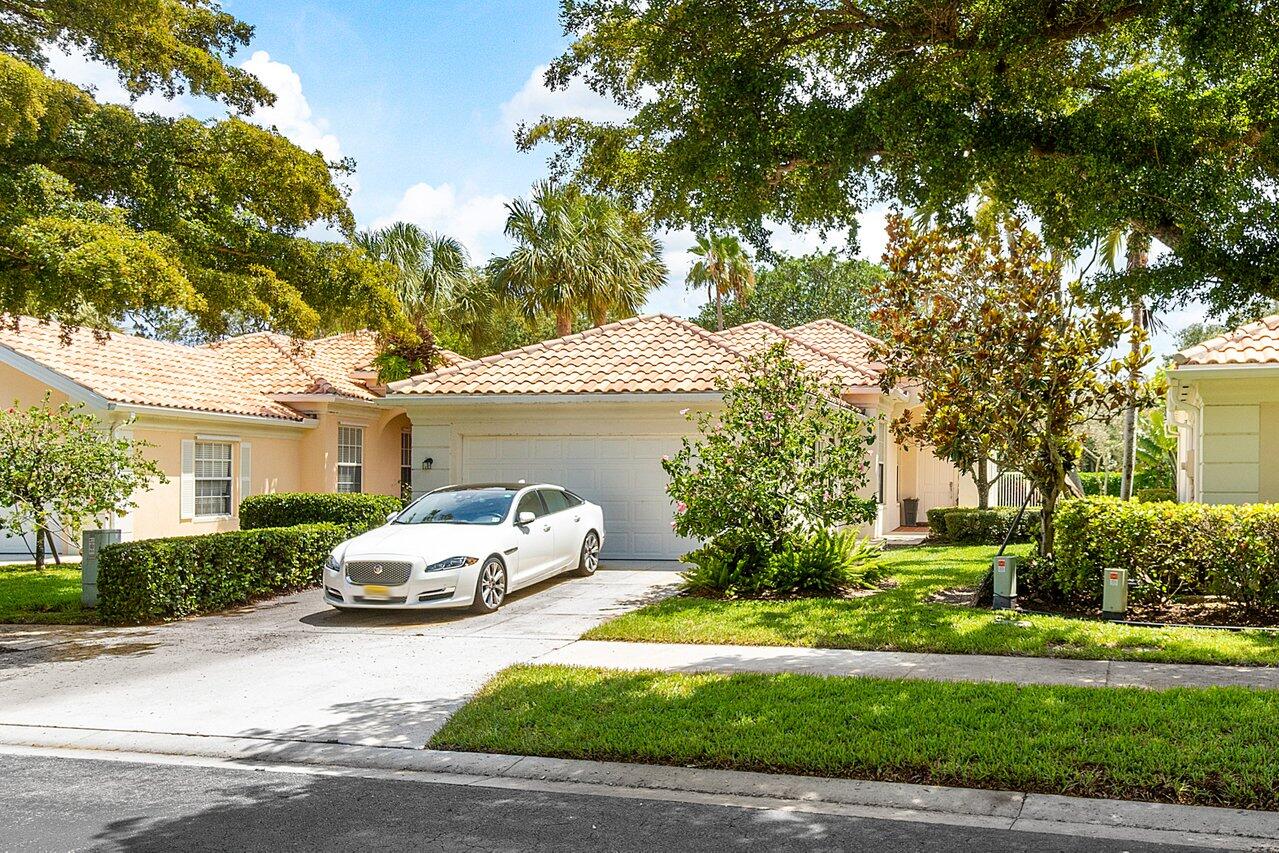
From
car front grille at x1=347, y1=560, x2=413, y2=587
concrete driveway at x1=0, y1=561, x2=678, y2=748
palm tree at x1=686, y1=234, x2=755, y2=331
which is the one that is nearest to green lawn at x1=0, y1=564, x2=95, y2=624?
concrete driveway at x1=0, y1=561, x2=678, y2=748

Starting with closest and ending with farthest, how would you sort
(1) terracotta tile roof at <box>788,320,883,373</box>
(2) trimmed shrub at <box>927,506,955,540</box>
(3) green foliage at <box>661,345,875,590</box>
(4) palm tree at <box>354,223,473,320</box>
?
1. (3) green foliage at <box>661,345,875,590</box>
2. (2) trimmed shrub at <box>927,506,955,540</box>
3. (1) terracotta tile roof at <box>788,320,883,373</box>
4. (4) palm tree at <box>354,223,473,320</box>

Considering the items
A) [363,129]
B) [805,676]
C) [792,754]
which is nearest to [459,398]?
[363,129]

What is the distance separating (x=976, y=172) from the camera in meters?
8.70

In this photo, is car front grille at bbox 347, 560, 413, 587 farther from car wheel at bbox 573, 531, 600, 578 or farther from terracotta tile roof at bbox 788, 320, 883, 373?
terracotta tile roof at bbox 788, 320, 883, 373

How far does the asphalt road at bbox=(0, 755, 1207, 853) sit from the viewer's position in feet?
16.5

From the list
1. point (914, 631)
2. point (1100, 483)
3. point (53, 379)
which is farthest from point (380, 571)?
point (1100, 483)

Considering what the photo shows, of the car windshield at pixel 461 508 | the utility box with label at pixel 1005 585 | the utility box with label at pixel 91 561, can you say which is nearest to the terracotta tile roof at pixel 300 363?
the car windshield at pixel 461 508

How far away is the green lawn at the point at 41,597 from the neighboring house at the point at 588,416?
18.6 ft

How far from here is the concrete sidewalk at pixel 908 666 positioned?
25.9 feet

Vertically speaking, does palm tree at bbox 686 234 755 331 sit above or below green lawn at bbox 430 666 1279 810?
above

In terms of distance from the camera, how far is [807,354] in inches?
849

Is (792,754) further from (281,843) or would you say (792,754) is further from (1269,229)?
(1269,229)

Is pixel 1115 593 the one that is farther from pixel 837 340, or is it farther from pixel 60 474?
pixel 837 340

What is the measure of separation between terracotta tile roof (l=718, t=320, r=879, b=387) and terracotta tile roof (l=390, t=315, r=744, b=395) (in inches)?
42.9
